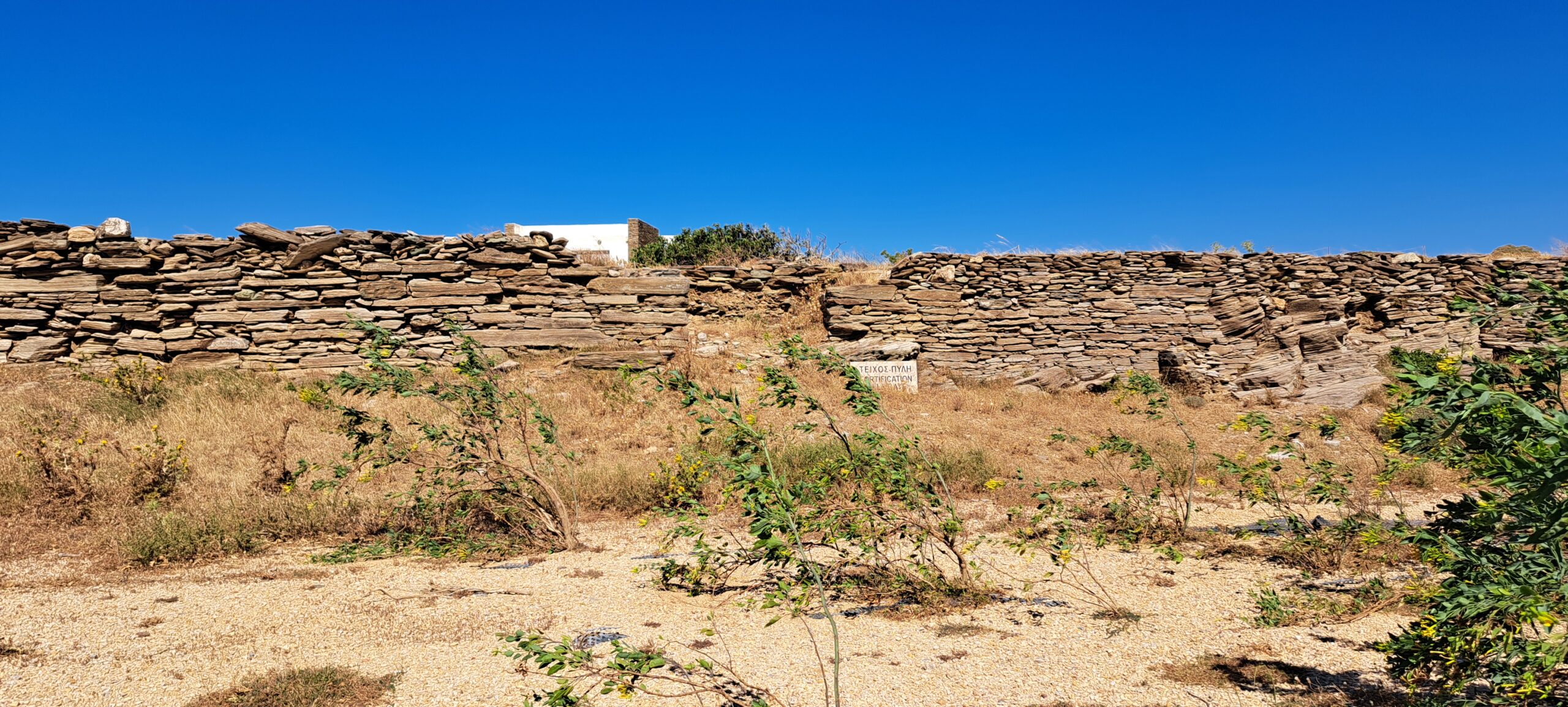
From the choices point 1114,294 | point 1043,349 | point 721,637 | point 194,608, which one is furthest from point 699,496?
point 1114,294

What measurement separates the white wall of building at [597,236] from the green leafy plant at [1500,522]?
2197 cm

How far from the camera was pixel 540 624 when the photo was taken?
4359 millimetres

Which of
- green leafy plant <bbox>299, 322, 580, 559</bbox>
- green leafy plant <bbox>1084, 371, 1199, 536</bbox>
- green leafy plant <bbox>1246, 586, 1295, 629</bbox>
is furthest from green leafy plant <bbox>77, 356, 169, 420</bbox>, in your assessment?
green leafy plant <bbox>1246, 586, 1295, 629</bbox>

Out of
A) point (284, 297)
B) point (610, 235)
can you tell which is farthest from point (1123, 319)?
point (610, 235)

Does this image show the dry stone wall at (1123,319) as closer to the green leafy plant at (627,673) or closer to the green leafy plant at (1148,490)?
the green leafy plant at (1148,490)

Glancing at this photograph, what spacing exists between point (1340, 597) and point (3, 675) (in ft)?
21.6

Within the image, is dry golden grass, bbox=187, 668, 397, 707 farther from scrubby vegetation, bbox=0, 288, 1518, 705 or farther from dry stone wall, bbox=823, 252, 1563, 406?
dry stone wall, bbox=823, 252, 1563, 406

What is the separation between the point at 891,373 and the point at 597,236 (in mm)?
14822

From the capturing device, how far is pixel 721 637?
4215 millimetres

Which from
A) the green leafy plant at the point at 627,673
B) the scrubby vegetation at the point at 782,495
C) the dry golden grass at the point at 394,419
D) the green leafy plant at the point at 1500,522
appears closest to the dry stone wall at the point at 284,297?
the dry golden grass at the point at 394,419

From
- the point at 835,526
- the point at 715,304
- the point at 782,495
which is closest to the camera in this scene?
the point at 782,495

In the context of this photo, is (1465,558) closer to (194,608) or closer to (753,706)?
(753,706)

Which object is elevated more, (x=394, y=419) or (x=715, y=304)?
(x=715, y=304)

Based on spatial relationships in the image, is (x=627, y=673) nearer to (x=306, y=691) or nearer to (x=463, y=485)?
(x=306, y=691)
